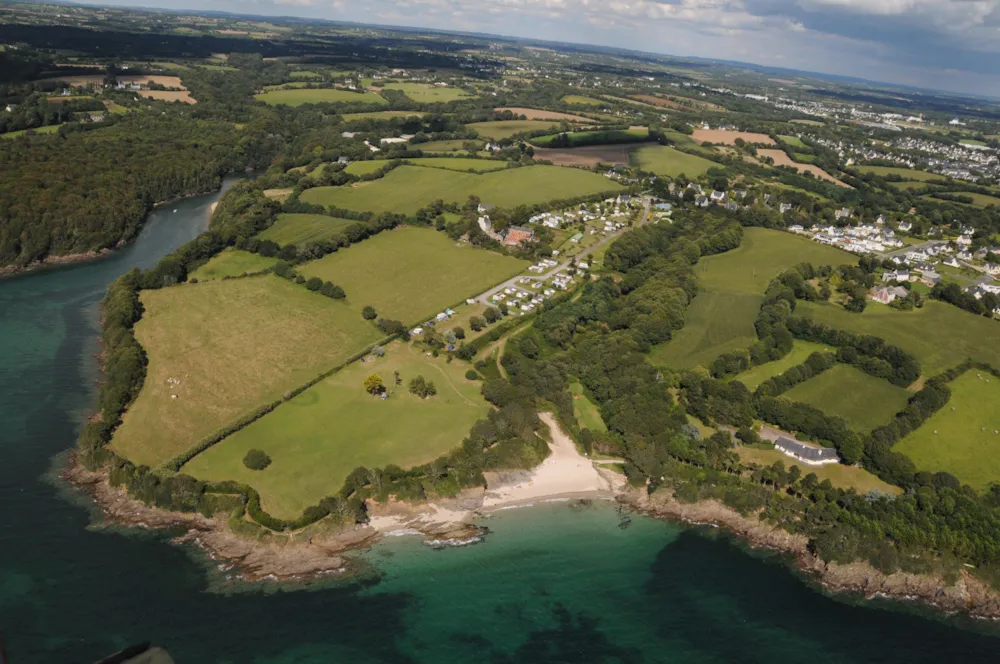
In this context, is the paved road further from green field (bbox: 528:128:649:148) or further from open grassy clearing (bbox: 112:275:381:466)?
green field (bbox: 528:128:649:148)

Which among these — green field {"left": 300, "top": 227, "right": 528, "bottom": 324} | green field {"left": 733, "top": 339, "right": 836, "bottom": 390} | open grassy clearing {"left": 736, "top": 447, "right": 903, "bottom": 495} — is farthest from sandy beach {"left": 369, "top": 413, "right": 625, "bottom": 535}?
green field {"left": 300, "top": 227, "right": 528, "bottom": 324}

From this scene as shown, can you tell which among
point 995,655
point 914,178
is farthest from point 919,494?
point 914,178

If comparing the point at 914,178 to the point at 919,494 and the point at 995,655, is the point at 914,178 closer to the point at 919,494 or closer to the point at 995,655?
the point at 919,494

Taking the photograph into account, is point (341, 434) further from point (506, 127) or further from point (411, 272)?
point (506, 127)

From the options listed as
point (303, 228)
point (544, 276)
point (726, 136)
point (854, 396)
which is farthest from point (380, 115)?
point (854, 396)

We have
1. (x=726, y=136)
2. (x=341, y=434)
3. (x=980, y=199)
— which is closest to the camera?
(x=341, y=434)

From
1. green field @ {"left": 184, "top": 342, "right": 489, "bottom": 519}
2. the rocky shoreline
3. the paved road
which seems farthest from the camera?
the paved road
